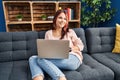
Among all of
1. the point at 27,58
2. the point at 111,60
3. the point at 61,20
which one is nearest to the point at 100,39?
the point at 111,60

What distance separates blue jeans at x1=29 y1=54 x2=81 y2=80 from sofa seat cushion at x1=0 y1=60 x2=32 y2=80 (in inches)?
4.3

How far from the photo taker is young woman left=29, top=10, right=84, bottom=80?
59.2 inches

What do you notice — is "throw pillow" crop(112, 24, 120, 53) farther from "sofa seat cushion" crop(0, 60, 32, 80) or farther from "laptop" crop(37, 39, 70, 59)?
"sofa seat cushion" crop(0, 60, 32, 80)

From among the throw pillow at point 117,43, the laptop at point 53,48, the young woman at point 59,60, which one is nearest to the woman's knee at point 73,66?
the young woman at point 59,60

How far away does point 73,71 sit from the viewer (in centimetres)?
165

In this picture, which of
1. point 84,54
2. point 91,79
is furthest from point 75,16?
point 91,79

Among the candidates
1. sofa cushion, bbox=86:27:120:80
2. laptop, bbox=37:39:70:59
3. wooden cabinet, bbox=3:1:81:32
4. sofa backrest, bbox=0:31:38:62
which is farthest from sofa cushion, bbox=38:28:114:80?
wooden cabinet, bbox=3:1:81:32

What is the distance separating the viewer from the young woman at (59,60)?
1.50 m

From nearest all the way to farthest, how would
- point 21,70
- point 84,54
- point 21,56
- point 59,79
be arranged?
point 59,79, point 21,70, point 21,56, point 84,54

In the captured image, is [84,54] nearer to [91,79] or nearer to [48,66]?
[91,79]

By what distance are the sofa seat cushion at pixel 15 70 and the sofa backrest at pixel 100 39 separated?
0.92 m

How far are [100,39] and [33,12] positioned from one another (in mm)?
1604

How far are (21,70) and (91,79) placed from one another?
75 centimetres

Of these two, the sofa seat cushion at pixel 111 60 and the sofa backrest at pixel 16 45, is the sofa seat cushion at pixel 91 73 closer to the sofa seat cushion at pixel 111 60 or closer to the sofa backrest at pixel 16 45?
the sofa seat cushion at pixel 111 60
